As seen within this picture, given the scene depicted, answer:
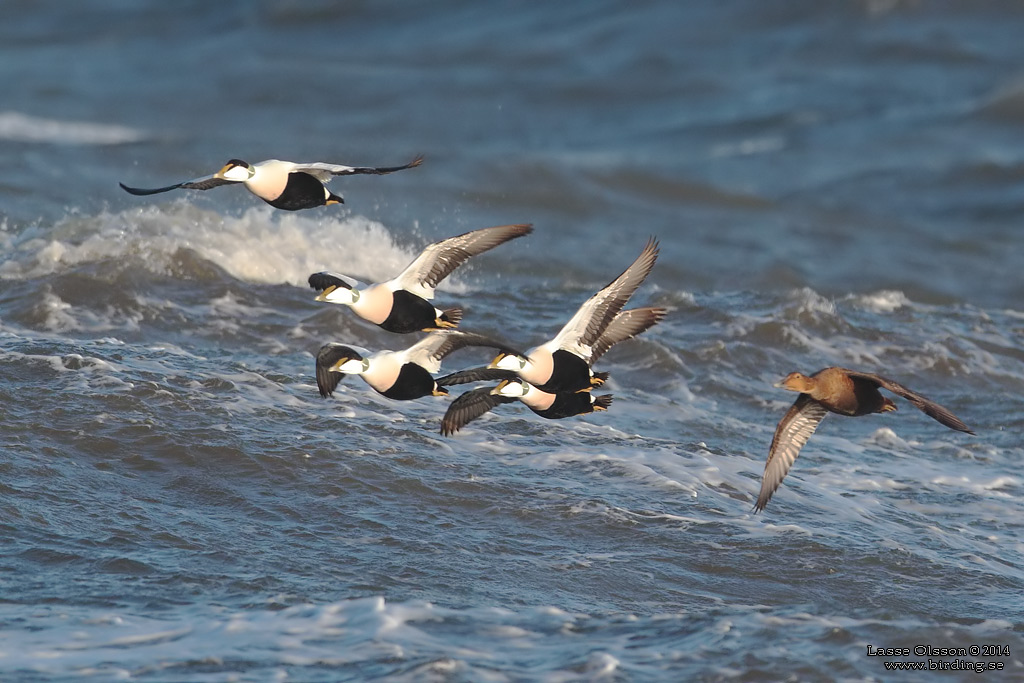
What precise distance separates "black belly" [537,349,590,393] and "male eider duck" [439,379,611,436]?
0.05 meters

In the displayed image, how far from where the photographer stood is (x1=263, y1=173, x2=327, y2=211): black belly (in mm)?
6094

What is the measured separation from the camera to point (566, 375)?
6.09 metres

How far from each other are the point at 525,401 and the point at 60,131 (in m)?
15.6

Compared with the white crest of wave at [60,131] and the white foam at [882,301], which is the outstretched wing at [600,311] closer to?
the white foam at [882,301]

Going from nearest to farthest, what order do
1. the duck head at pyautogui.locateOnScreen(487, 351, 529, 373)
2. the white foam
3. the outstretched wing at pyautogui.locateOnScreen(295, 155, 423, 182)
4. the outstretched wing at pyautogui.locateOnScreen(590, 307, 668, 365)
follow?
the outstretched wing at pyautogui.locateOnScreen(295, 155, 423, 182), the duck head at pyautogui.locateOnScreen(487, 351, 529, 373), the outstretched wing at pyautogui.locateOnScreen(590, 307, 668, 365), the white foam

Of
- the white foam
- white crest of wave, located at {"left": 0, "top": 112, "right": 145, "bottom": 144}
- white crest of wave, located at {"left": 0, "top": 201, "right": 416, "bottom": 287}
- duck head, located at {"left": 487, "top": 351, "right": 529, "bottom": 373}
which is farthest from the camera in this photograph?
white crest of wave, located at {"left": 0, "top": 112, "right": 145, "bottom": 144}

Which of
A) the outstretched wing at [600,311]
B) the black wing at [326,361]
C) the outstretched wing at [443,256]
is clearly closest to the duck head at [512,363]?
the outstretched wing at [600,311]

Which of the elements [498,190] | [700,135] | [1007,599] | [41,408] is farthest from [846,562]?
[700,135]

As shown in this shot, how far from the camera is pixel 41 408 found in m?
8.06

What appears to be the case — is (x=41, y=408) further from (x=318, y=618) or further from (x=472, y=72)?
(x=472, y=72)

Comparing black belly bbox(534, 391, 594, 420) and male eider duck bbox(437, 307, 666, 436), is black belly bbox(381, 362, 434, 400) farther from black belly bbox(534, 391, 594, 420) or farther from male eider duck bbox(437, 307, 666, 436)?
black belly bbox(534, 391, 594, 420)

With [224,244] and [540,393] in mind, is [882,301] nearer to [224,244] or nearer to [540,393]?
[224,244]

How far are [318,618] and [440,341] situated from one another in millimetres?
1284

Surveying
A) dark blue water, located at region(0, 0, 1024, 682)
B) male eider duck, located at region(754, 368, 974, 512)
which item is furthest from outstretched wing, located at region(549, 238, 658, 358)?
→ dark blue water, located at region(0, 0, 1024, 682)
